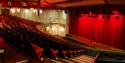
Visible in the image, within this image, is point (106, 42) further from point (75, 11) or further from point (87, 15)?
point (75, 11)

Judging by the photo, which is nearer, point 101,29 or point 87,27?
point 101,29

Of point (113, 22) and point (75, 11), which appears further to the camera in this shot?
point (75, 11)

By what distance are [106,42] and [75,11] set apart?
143 inches

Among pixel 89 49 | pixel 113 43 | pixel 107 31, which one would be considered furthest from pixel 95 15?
pixel 89 49

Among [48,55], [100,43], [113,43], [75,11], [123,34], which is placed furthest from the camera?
[75,11]

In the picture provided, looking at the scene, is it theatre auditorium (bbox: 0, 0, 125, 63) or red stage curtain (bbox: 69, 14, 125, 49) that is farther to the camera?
red stage curtain (bbox: 69, 14, 125, 49)

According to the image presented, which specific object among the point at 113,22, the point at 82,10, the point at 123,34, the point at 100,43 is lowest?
the point at 100,43

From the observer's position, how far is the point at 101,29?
31.1ft

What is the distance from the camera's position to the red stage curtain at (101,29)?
8.23 meters

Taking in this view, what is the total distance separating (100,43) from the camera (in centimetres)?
959

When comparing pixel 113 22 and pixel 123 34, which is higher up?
pixel 113 22

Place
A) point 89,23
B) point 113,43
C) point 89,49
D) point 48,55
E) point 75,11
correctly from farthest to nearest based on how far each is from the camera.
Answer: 1. point 75,11
2. point 89,23
3. point 113,43
4. point 89,49
5. point 48,55

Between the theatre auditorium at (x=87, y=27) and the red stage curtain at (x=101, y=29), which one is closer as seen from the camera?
the theatre auditorium at (x=87, y=27)

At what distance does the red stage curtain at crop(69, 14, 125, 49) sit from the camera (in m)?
8.23
